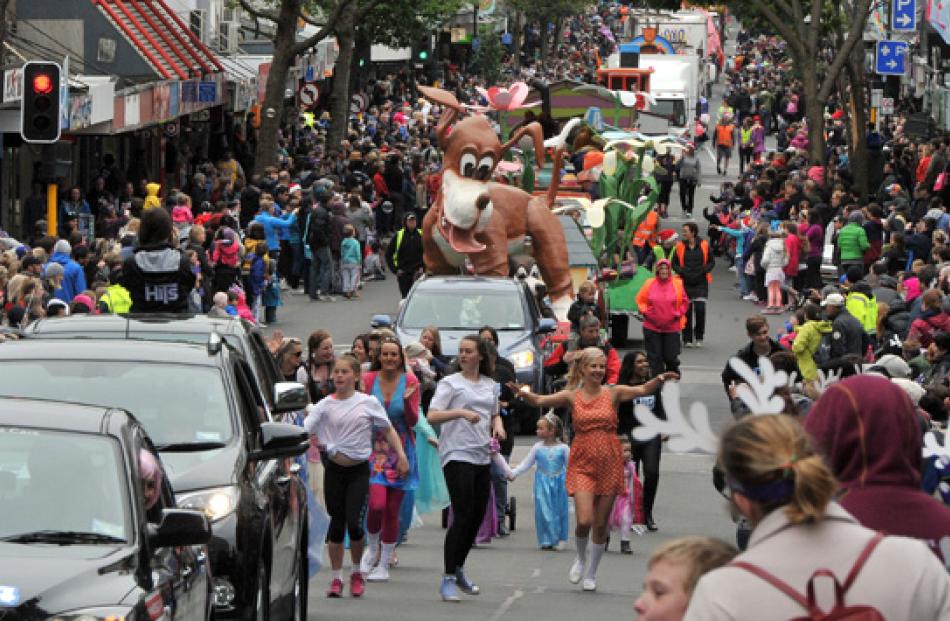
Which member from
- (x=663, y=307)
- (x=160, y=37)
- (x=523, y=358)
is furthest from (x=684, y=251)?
(x=160, y=37)

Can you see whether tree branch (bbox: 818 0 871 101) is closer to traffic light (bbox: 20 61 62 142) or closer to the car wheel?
traffic light (bbox: 20 61 62 142)

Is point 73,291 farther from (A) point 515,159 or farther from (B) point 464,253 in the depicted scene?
(A) point 515,159

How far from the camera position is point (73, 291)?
21641 mm

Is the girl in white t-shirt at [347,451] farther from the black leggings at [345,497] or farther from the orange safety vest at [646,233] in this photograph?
the orange safety vest at [646,233]

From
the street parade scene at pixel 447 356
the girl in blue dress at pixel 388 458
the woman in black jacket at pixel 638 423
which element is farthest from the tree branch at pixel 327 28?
the girl in blue dress at pixel 388 458

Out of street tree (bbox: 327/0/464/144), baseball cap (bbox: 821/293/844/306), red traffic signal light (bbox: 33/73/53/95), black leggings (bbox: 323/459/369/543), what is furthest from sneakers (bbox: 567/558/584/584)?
street tree (bbox: 327/0/464/144)

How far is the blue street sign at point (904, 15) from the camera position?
1780 inches

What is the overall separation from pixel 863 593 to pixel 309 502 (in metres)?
7.72

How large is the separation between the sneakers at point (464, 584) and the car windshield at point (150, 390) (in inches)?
123

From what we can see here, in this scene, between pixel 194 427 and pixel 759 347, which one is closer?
pixel 194 427

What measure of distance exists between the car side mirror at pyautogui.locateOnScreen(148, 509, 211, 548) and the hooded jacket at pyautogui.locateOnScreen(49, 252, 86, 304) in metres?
13.9

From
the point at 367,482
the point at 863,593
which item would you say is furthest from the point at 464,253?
the point at 863,593

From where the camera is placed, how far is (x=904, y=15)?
45.2m

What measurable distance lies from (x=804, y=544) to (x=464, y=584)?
27.5 feet
